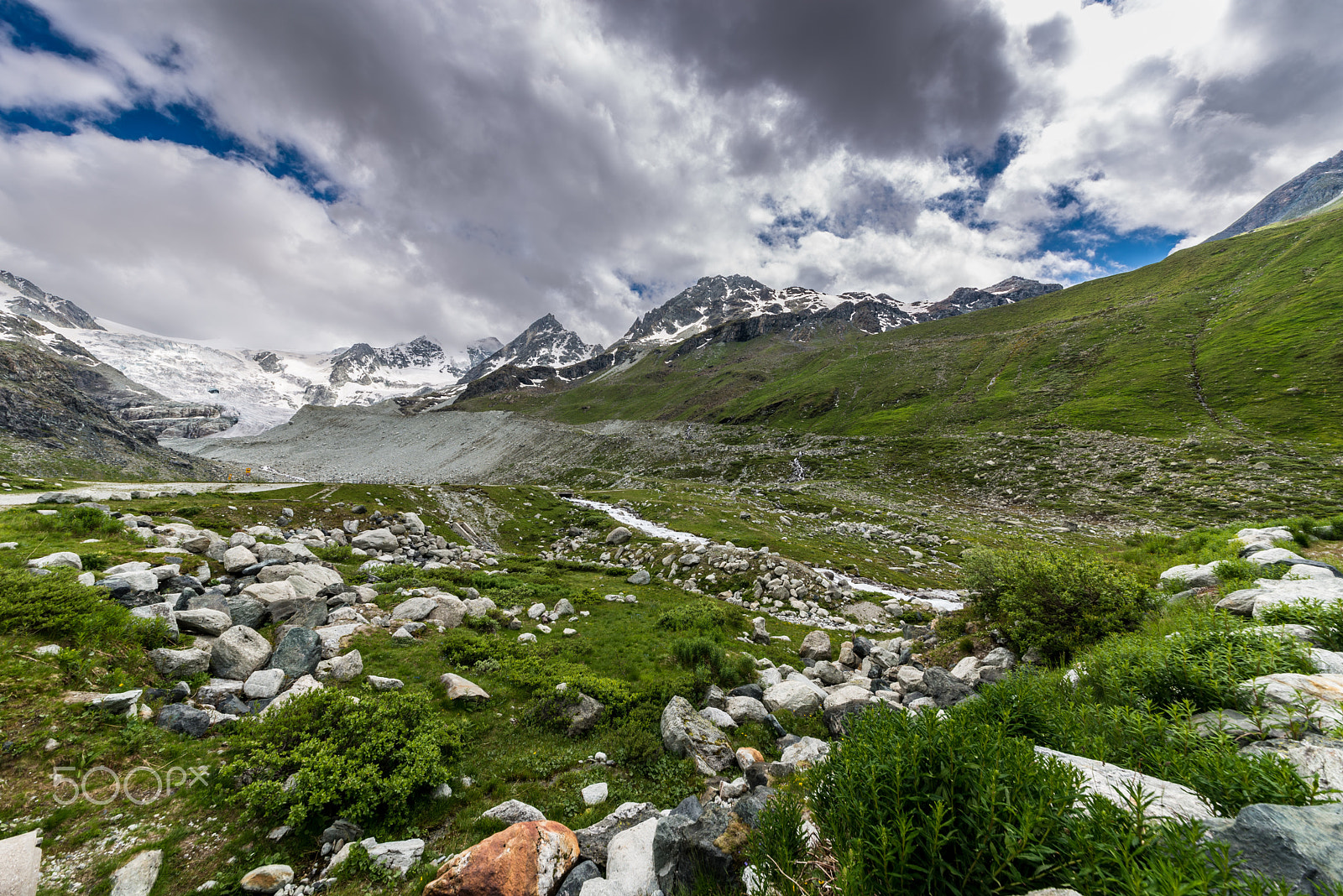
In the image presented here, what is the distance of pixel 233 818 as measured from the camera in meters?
5.94

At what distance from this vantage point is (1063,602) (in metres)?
11.2

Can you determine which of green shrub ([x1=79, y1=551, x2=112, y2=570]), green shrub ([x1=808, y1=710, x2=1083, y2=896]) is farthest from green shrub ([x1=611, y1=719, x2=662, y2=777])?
green shrub ([x1=79, y1=551, x2=112, y2=570])

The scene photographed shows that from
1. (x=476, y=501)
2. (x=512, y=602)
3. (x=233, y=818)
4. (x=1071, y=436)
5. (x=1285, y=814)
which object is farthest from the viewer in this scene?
(x=1071, y=436)

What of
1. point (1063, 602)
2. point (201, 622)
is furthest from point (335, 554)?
point (1063, 602)

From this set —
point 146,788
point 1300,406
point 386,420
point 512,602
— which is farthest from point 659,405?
point 146,788

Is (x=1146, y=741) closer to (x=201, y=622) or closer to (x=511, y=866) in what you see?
(x=511, y=866)

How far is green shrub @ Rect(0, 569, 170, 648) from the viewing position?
25.2 ft

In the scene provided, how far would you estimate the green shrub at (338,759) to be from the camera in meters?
6.07

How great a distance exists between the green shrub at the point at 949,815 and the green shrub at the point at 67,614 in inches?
488

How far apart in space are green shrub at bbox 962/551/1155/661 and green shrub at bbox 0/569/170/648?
19.5m

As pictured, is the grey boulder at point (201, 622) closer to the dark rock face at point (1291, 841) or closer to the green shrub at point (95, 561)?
the green shrub at point (95, 561)

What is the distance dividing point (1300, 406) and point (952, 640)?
84.0 metres

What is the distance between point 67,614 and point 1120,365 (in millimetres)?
126602

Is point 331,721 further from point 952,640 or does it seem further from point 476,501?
point 476,501
